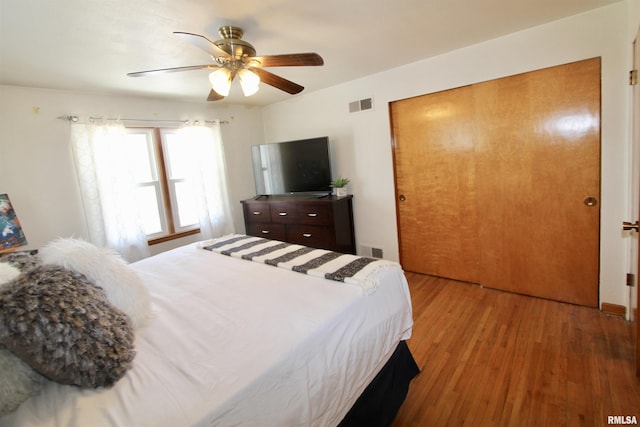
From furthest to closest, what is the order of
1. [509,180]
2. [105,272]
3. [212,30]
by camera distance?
1. [509,180]
2. [212,30]
3. [105,272]

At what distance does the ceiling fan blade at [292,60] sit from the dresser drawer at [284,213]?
202 cm

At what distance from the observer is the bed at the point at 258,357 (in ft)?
2.89

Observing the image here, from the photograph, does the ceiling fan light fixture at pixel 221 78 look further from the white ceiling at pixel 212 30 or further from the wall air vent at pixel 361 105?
the wall air vent at pixel 361 105

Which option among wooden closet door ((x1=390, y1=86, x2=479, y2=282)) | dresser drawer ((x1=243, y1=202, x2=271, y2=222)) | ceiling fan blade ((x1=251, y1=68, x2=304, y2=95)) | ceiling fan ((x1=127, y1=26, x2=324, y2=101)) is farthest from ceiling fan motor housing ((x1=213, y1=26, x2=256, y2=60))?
dresser drawer ((x1=243, y1=202, x2=271, y2=222))

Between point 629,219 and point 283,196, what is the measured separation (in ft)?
11.4

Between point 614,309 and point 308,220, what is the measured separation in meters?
2.78

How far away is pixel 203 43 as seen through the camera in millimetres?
1596

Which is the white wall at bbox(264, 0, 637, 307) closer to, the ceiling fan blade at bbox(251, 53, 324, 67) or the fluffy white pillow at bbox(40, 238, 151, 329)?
the ceiling fan blade at bbox(251, 53, 324, 67)

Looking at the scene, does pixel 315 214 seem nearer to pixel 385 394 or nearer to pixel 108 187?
pixel 108 187

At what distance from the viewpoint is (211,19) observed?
181 centimetres

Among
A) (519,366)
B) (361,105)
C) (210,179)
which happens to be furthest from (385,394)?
(210,179)

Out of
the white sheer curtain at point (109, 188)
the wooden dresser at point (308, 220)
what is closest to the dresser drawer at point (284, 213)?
the wooden dresser at point (308, 220)

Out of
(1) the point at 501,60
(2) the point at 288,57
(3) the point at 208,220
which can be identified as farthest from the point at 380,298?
(3) the point at 208,220

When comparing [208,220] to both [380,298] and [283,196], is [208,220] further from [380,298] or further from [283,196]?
[380,298]
